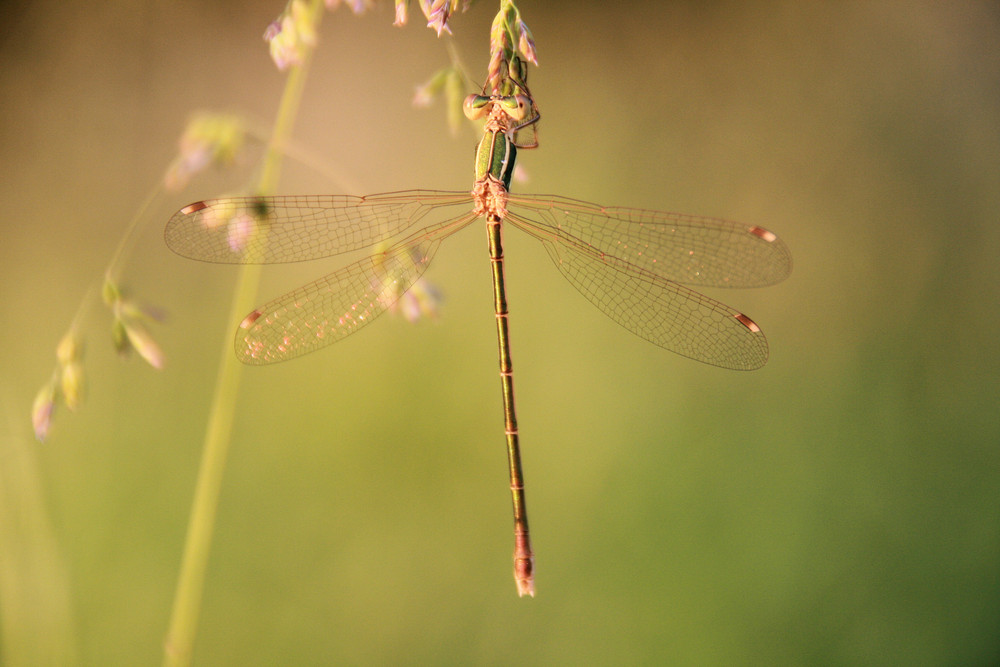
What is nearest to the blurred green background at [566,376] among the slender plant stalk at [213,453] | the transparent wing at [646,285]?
the slender plant stalk at [213,453]

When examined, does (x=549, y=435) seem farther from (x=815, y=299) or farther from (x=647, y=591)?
(x=815, y=299)

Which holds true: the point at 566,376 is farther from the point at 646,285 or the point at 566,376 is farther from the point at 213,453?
the point at 213,453

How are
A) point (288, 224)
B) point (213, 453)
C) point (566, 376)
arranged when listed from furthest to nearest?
1. point (566, 376)
2. point (288, 224)
3. point (213, 453)

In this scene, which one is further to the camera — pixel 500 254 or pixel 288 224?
pixel 500 254

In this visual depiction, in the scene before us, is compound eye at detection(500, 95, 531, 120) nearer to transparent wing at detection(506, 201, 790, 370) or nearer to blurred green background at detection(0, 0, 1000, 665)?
transparent wing at detection(506, 201, 790, 370)

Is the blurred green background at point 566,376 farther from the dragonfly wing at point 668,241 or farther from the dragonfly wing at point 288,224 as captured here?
the dragonfly wing at point 668,241

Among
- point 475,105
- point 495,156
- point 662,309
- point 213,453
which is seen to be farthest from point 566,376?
point 213,453

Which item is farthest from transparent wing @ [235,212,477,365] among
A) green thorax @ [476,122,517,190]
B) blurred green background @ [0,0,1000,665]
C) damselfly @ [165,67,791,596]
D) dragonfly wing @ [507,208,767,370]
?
blurred green background @ [0,0,1000,665]
